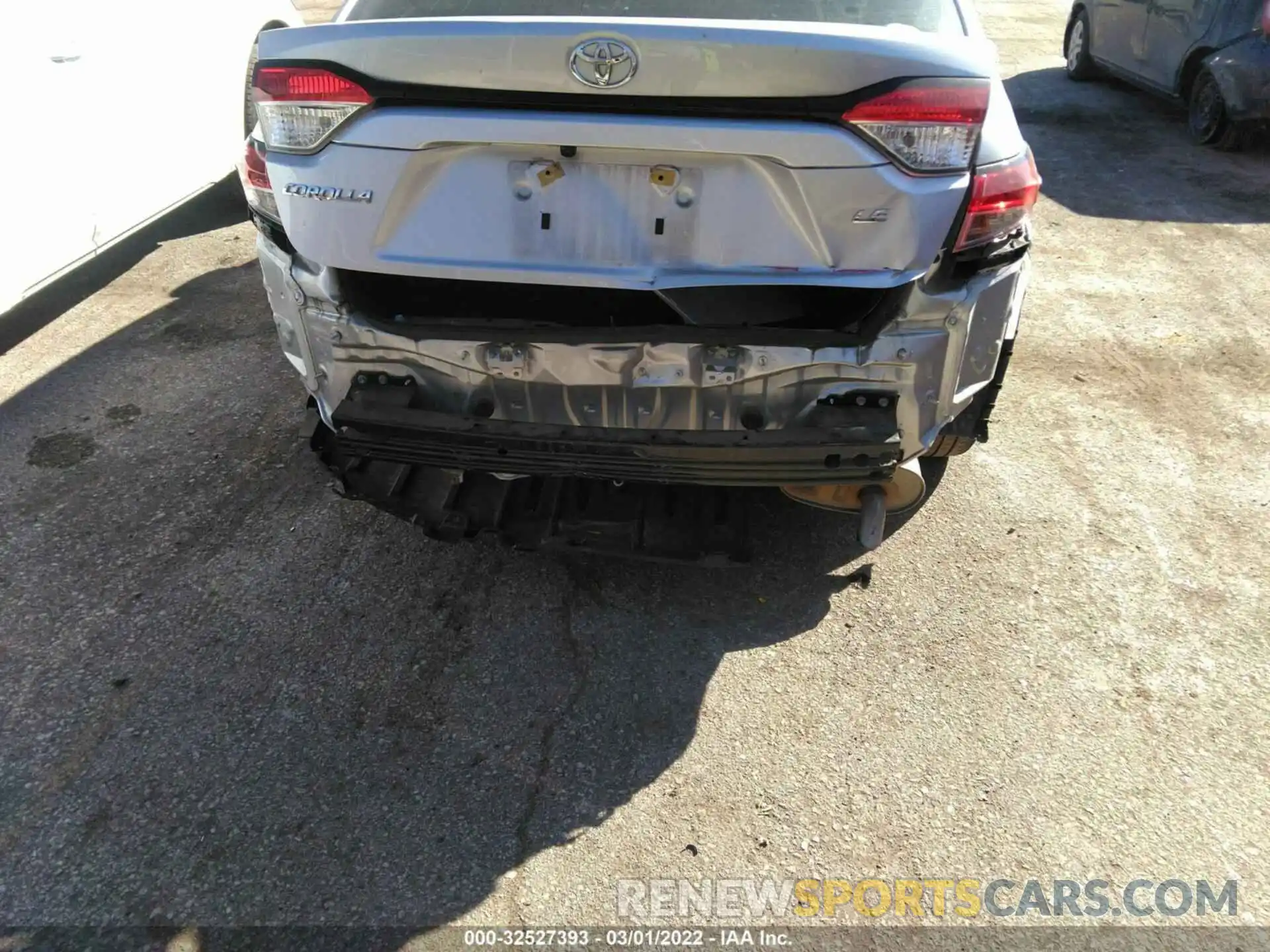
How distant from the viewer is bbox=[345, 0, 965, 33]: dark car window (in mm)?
2703

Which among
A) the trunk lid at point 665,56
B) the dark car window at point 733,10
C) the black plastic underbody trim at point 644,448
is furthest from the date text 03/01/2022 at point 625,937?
the dark car window at point 733,10

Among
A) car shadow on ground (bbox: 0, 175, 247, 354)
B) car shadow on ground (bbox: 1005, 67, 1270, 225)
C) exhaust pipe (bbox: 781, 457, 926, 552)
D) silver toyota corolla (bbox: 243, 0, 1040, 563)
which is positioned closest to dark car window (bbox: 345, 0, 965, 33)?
silver toyota corolla (bbox: 243, 0, 1040, 563)

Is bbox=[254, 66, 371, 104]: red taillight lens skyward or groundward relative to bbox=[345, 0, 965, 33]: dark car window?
groundward

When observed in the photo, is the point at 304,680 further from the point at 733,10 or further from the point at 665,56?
the point at 733,10

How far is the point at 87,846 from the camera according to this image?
2.31 metres

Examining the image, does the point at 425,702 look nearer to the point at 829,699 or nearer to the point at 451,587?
the point at 451,587

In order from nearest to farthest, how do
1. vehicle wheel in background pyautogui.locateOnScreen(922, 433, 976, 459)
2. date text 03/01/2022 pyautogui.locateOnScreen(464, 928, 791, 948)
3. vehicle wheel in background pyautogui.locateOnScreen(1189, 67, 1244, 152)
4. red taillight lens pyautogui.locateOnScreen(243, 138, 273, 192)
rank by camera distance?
date text 03/01/2022 pyautogui.locateOnScreen(464, 928, 791, 948), red taillight lens pyautogui.locateOnScreen(243, 138, 273, 192), vehicle wheel in background pyautogui.locateOnScreen(922, 433, 976, 459), vehicle wheel in background pyautogui.locateOnScreen(1189, 67, 1244, 152)

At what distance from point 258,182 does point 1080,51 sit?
366 inches

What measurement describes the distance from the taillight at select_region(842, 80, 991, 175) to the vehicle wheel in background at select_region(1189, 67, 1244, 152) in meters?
6.44

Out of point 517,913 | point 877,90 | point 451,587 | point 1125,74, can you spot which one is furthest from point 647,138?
point 1125,74

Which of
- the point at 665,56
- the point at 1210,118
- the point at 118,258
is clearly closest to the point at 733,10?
→ the point at 665,56

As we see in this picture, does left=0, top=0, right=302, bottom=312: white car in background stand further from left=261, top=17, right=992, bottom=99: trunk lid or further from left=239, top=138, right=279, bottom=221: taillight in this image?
left=261, top=17, right=992, bottom=99: trunk lid

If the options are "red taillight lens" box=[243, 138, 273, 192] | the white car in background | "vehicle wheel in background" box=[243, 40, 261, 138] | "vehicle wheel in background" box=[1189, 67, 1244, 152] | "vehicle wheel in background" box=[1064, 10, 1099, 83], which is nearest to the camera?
"red taillight lens" box=[243, 138, 273, 192]

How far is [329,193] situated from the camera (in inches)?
95.8
